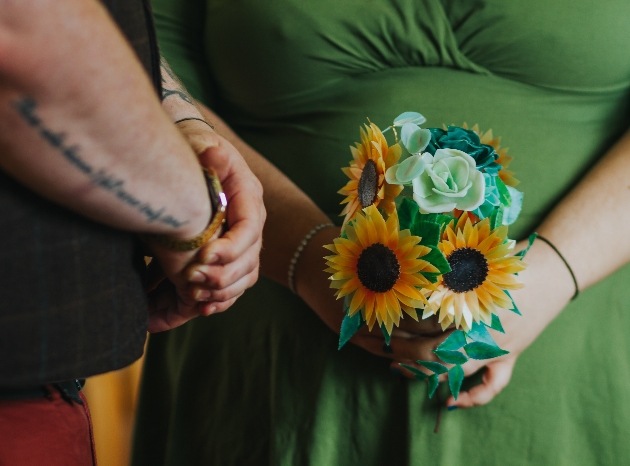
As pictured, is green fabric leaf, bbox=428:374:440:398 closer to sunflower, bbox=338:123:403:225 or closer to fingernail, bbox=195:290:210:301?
sunflower, bbox=338:123:403:225

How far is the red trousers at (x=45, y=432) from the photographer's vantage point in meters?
0.58

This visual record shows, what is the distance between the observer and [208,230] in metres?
0.62

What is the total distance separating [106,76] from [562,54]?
0.69 metres

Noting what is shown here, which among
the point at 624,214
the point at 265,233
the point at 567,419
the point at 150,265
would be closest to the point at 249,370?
the point at 265,233

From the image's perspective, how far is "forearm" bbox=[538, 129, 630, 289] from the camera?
2.93 feet

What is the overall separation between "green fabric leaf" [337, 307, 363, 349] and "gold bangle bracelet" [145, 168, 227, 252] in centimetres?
23

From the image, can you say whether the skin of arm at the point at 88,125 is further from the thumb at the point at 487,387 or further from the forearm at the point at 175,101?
the thumb at the point at 487,387

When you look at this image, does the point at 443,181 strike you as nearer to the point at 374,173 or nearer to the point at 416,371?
the point at 374,173

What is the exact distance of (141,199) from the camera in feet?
1.76

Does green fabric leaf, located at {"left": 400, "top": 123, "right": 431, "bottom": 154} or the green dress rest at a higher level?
green fabric leaf, located at {"left": 400, "top": 123, "right": 431, "bottom": 154}

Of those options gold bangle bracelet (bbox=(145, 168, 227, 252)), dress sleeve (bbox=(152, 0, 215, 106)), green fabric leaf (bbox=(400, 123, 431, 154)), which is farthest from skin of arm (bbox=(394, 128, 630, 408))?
dress sleeve (bbox=(152, 0, 215, 106))

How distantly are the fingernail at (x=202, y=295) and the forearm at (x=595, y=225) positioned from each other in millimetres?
476

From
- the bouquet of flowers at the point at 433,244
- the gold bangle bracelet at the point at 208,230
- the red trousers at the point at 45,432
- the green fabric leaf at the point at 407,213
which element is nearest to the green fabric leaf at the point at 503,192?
the bouquet of flowers at the point at 433,244

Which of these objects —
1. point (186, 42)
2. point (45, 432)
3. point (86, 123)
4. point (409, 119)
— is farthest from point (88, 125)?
point (186, 42)
